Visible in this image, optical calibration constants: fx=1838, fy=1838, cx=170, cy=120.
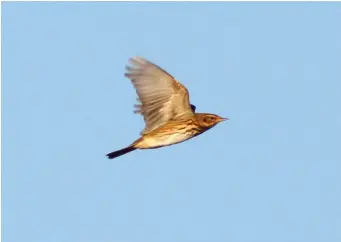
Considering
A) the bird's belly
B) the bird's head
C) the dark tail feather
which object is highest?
the bird's head

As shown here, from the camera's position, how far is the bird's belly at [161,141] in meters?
33.3

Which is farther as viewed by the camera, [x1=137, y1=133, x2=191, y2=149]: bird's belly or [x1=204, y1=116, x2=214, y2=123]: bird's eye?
[x1=204, y1=116, x2=214, y2=123]: bird's eye

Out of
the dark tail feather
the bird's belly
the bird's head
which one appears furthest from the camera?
the bird's head

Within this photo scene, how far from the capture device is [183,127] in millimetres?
33406

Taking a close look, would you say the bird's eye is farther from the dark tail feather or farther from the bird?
the dark tail feather

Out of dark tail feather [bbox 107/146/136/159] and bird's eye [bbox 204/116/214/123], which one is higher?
bird's eye [bbox 204/116/214/123]

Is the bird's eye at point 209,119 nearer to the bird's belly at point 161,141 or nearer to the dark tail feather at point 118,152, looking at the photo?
the bird's belly at point 161,141

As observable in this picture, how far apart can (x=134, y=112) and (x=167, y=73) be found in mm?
1308

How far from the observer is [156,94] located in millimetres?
32969

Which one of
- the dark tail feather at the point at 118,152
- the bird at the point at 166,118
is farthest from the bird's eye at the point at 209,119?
the dark tail feather at the point at 118,152

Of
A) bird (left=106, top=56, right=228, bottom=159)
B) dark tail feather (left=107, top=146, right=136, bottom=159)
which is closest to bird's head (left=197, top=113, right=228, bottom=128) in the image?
bird (left=106, top=56, right=228, bottom=159)

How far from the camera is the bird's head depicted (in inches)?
1319

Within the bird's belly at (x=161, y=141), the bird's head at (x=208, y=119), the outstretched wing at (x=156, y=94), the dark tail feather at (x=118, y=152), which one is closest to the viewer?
the outstretched wing at (x=156, y=94)

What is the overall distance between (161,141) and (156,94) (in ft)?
3.10
